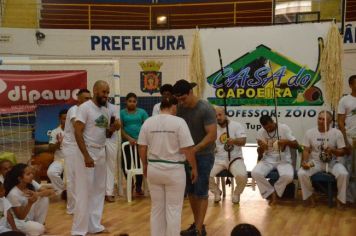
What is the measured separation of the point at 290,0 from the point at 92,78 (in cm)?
561

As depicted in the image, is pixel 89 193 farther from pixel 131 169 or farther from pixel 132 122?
pixel 132 122

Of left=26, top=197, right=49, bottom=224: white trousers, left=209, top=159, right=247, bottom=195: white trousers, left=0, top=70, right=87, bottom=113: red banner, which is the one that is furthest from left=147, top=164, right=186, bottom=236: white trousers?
left=0, top=70, right=87, bottom=113: red banner

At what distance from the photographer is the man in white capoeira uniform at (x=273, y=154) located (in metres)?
7.09

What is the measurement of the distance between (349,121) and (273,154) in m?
1.20

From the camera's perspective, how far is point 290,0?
40.6ft

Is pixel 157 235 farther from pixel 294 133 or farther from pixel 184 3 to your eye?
pixel 184 3

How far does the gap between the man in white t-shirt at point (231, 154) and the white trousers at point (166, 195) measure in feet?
9.24

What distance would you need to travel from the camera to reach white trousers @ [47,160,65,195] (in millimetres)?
7291

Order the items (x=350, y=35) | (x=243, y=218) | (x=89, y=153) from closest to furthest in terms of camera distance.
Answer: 1. (x=89, y=153)
2. (x=243, y=218)
3. (x=350, y=35)

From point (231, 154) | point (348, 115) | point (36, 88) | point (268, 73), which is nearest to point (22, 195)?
point (36, 88)

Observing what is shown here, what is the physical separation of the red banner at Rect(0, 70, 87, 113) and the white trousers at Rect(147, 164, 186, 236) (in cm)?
403

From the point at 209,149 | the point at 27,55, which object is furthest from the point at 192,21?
the point at 209,149

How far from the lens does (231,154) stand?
7.38 meters

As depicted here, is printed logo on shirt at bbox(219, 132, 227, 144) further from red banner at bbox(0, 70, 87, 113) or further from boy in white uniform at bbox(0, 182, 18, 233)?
boy in white uniform at bbox(0, 182, 18, 233)
